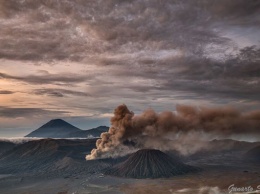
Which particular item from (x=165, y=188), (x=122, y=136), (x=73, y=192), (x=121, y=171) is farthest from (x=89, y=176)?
(x=165, y=188)

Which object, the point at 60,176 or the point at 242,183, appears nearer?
the point at 242,183

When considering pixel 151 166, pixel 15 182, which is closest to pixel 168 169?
pixel 151 166

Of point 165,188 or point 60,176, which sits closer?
point 165,188

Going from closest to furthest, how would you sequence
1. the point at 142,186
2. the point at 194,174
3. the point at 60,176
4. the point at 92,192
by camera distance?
the point at 92,192 < the point at 142,186 < the point at 194,174 < the point at 60,176

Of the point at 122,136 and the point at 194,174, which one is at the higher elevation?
the point at 122,136

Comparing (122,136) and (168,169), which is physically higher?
(122,136)

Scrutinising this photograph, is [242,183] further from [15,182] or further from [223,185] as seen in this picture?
[15,182]

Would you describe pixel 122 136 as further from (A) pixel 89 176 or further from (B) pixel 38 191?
(B) pixel 38 191

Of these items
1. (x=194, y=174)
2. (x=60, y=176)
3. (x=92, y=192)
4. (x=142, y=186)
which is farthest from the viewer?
(x=60, y=176)
